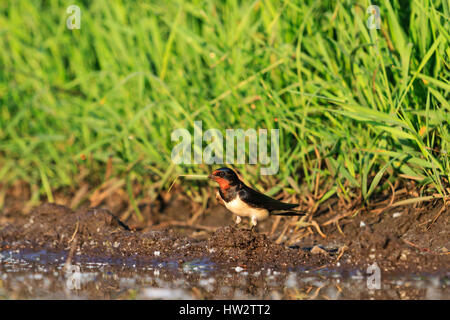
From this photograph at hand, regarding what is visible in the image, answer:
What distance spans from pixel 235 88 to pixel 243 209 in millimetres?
924

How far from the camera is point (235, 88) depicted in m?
4.25

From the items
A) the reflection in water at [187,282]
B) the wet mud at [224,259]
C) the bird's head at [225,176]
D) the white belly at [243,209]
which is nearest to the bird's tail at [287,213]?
the white belly at [243,209]

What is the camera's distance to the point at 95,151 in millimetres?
5203

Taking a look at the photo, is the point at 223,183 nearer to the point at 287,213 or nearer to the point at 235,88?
the point at 287,213

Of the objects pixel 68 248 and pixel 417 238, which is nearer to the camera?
pixel 417 238

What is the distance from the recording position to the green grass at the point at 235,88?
379 cm

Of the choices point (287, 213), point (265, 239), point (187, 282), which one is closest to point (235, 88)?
point (287, 213)

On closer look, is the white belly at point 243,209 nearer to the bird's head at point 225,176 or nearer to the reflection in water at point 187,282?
the bird's head at point 225,176

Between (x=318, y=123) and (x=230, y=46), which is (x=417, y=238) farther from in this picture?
(x=230, y=46)

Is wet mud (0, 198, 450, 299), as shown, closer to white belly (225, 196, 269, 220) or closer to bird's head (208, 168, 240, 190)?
white belly (225, 196, 269, 220)

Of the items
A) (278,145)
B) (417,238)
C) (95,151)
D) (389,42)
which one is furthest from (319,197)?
(95,151)

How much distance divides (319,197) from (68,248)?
5.31ft
